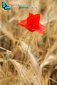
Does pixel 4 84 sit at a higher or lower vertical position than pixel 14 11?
lower

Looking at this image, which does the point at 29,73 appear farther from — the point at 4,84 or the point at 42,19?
the point at 42,19

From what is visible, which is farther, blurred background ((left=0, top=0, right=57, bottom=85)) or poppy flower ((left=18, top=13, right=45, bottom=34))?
blurred background ((left=0, top=0, right=57, bottom=85))

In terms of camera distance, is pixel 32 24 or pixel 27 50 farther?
pixel 27 50

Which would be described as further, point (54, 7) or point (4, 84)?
point (54, 7)

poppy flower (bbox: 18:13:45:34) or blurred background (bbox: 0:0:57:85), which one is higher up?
poppy flower (bbox: 18:13:45:34)

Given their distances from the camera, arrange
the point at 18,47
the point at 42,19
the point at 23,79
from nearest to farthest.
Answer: the point at 23,79 < the point at 18,47 < the point at 42,19

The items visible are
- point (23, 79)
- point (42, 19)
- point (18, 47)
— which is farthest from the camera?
point (42, 19)

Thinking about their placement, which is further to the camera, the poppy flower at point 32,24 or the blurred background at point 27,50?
the blurred background at point 27,50

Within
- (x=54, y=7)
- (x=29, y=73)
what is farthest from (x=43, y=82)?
(x=54, y=7)

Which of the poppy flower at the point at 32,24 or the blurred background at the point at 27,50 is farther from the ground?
the poppy flower at the point at 32,24

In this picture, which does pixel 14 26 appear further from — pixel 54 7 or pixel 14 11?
pixel 54 7
